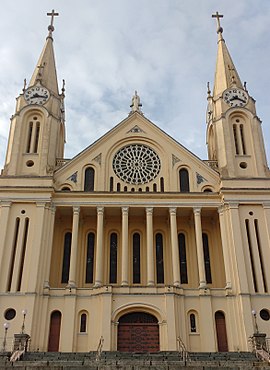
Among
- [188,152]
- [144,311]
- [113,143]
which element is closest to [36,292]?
[144,311]

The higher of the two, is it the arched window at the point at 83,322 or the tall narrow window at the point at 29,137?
the tall narrow window at the point at 29,137

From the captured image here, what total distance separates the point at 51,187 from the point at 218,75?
1825cm

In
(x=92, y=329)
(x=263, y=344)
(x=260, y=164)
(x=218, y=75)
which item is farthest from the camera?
(x=218, y=75)

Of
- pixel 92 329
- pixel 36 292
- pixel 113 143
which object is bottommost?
pixel 92 329

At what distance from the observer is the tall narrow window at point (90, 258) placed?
103 feet

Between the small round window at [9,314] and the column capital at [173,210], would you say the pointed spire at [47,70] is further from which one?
the small round window at [9,314]

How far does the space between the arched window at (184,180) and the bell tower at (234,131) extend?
2571 millimetres

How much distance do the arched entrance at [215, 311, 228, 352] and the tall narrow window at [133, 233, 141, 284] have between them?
6055 millimetres

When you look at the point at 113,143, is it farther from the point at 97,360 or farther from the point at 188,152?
the point at 97,360

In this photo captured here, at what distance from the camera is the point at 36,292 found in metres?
27.8

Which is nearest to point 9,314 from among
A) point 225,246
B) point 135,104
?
point 225,246

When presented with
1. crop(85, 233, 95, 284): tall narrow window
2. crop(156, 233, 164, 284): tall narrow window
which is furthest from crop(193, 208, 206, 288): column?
crop(85, 233, 95, 284): tall narrow window

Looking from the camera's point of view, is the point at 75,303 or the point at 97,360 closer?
the point at 97,360

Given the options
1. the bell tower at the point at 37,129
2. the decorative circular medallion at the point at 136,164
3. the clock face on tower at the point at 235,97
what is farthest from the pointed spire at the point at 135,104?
the clock face on tower at the point at 235,97
